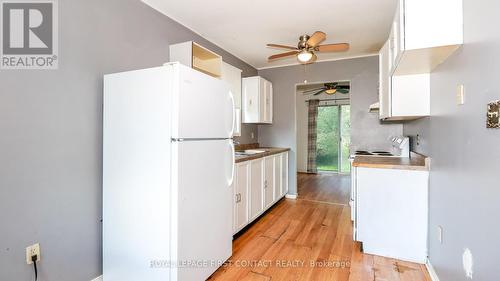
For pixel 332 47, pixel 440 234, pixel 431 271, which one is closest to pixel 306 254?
pixel 431 271

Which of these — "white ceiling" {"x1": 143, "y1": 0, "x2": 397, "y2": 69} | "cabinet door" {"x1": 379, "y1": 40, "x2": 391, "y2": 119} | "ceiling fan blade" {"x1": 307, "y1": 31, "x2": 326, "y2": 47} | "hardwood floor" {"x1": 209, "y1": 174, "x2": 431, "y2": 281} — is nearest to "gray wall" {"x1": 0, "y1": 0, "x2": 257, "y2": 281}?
"white ceiling" {"x1": 143, "y1": 0, "x2": 397, "y2": 69}

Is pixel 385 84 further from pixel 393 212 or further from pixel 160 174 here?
pixel 160 174

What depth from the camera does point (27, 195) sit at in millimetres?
1495

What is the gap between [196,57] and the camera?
2.87m

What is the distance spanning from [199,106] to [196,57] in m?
1.34

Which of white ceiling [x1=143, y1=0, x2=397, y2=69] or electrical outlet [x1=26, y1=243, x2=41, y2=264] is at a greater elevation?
white ceiling [x1=143, y1=0, x2=397, y2=69]

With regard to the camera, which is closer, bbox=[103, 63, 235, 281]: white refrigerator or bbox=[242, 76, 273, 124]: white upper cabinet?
bbox=[103, 63, 235, 281]: white refrigerator

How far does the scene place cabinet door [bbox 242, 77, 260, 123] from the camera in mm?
4016

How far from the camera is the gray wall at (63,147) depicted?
144 centimetres

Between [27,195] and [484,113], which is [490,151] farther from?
[27,195]

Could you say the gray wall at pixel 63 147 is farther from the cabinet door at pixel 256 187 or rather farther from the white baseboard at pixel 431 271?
the white baseboard at pixel 431 271

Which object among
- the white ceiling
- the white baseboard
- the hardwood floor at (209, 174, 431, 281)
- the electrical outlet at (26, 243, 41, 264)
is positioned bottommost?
the hardwood floor at (209, 174, 431, 281)

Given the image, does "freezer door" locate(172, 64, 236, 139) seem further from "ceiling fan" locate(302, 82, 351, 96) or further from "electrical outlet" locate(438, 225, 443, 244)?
"ceiling fan" locate(302, 82, 351, 96)

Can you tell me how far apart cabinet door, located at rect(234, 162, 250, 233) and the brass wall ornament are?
2005 millimetres
